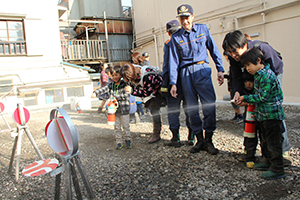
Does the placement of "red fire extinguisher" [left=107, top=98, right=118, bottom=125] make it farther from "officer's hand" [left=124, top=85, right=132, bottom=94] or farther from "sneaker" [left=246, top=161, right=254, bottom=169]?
"sneaker" [left=246, top=161, right=254, bottom=169]

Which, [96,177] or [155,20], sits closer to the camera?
[96,177]

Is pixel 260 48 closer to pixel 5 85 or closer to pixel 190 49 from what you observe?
pixel 190 49

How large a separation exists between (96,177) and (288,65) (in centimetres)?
667

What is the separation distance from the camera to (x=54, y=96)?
1126 cm

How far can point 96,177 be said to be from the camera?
2.82 metres

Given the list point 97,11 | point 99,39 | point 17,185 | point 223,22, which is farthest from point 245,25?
point 97,11

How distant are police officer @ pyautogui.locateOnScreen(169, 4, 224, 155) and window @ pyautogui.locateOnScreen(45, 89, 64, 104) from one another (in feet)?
31.0

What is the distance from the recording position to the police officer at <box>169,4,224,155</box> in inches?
121

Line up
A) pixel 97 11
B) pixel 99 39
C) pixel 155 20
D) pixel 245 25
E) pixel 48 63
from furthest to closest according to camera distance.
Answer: pixel 97 11
pixel 99 39
pixel 155 20
pixel 48 63
pixel 245 25

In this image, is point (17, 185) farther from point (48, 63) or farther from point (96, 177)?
point (48, 63)

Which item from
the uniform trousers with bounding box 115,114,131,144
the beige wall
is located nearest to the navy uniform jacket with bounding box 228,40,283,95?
the uniform trousers with bounding box 115,114,131,144

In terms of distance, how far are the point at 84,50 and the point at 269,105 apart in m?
13.7

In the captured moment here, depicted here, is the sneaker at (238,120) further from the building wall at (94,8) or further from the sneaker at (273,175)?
the building wall at (94,8)

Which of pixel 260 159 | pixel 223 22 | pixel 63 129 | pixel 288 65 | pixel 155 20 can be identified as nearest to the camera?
pixel 63 129
